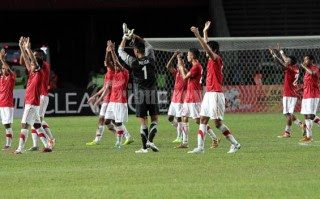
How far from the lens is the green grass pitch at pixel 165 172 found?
13.6 meters

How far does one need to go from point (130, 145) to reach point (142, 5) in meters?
24.2

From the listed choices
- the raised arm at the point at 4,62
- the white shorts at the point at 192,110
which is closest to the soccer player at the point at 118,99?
the white shorts at the point at 192,110

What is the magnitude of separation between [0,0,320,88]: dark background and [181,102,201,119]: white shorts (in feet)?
77.1

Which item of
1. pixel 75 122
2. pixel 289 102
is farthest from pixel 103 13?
pixel 289 102

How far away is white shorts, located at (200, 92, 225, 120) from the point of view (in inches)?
768

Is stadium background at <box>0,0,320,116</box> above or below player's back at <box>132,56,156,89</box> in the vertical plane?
above

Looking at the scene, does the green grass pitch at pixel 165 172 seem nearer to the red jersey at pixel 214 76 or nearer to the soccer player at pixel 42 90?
the soccer player at pixel 42 90

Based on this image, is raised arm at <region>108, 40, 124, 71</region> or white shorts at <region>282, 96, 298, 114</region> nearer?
raised arm at <region>108, 40, 124, 71</region>

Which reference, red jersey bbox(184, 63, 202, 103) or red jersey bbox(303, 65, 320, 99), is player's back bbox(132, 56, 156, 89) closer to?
red jersey bbox(184, 63, 202, 103)

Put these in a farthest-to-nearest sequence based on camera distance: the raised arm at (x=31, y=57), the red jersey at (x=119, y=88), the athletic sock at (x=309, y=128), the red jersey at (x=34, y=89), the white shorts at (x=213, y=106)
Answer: the athletic sock at (x=309, y=128)
the red jersey at (x=119, y=88)
the red jersey at (x=34, y=89)
the raised arm at (x=31, y=57)
the white shorts at (x=213, y=106)

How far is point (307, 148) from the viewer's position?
2128 cm

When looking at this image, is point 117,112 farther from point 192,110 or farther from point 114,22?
point 114,22

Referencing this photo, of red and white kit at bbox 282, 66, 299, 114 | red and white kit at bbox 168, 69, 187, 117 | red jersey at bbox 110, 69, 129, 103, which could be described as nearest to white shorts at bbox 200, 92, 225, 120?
red jersey at bbox 110, 69, 129, 103

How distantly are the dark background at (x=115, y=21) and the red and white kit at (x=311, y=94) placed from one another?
69.4ft
